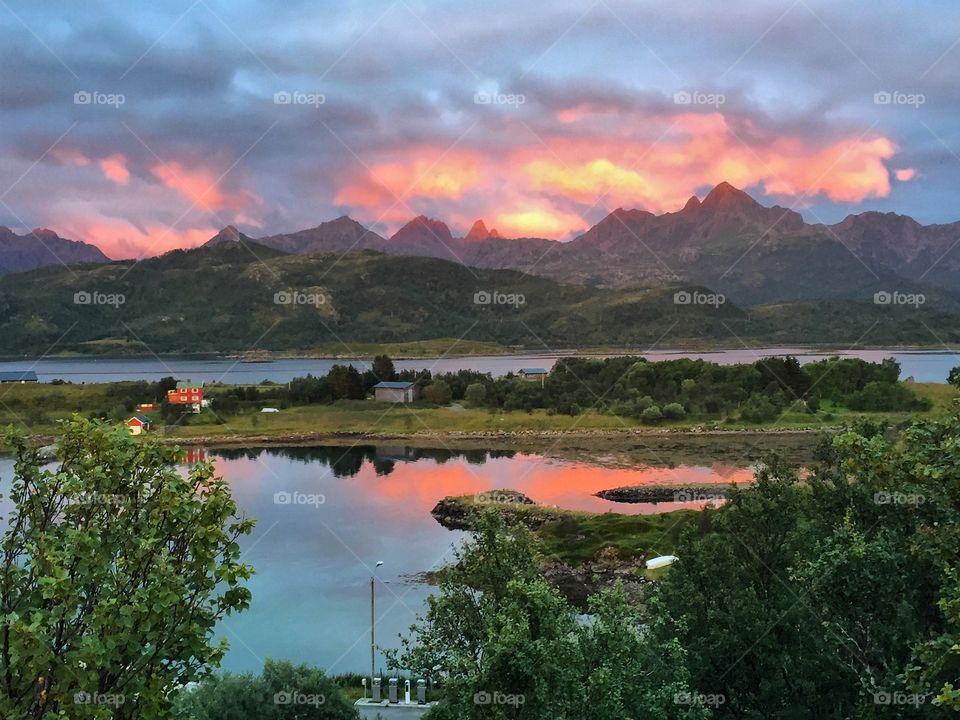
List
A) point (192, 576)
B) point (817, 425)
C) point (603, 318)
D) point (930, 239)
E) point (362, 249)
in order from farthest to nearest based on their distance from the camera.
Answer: point (930, 239) < point (362, 249) < point (603, 318) < point (817, 425) < point (192, 576)

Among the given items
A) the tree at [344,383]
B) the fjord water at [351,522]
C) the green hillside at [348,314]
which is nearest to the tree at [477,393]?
the fjord water at [351,522]

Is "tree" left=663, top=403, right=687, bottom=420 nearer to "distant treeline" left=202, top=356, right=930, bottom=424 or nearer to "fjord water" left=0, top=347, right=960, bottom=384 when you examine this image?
"distant treeline" left=202, top=356, right=930, bottom=424

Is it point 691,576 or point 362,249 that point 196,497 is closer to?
point 691,576

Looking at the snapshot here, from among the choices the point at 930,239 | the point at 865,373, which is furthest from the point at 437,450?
the point at 930,239

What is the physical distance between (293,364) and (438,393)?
34539mm

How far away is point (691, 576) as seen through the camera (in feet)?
38.7

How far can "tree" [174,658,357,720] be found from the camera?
11.7 meters

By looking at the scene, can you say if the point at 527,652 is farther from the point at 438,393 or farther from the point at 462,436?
the point at 438,393

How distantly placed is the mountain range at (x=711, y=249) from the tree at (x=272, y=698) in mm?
134009

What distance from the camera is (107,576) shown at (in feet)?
13.6

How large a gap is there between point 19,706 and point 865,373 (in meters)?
74.7

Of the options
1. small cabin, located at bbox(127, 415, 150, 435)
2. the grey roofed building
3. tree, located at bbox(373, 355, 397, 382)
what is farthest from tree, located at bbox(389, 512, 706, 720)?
tree, located at bbox(373, 355, 397, 382)

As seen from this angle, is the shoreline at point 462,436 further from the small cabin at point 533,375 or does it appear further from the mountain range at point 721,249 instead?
the mountain range at point 721,249

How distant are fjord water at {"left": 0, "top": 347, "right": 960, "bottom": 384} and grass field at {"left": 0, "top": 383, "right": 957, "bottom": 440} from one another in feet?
45.6
